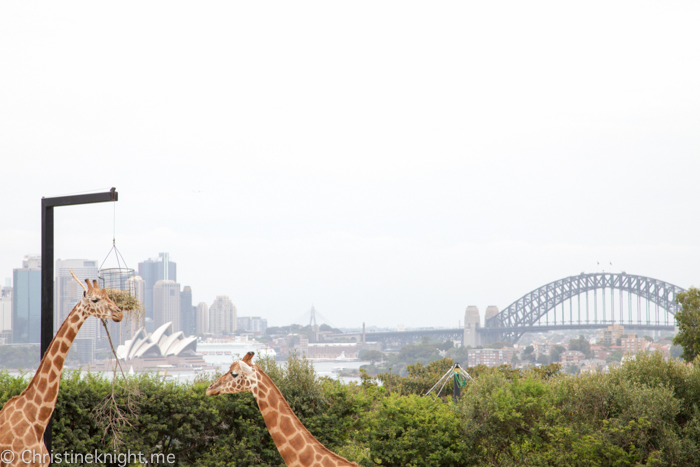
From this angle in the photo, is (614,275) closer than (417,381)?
No

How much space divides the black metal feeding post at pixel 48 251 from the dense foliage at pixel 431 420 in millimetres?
2827

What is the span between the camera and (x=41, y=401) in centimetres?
587

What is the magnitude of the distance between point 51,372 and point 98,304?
973 millimetres

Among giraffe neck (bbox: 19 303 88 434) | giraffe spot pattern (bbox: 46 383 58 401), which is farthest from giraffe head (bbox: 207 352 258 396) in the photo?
giraffe spot pattern (bbox: 46 383 58 401)

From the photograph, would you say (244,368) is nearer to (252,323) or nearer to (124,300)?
(124,300)

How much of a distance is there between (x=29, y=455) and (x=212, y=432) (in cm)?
423

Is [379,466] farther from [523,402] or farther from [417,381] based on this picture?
[417,381]

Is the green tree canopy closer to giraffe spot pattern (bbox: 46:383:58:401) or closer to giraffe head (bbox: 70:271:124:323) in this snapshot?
giraffe head (bbox: 70:271:124:323)

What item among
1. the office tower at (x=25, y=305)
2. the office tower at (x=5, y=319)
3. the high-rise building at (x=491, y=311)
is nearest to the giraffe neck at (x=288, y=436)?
the office tower at (x=25, y=305)

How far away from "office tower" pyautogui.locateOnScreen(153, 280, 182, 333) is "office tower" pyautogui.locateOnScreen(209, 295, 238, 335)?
83.6ft

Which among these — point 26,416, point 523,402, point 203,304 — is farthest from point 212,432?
point 203,304

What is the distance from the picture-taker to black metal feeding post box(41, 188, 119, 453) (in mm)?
6226

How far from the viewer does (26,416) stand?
5.80 metres

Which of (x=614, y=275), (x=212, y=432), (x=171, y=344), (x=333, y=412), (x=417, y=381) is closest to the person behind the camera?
(x=212, y=432)
